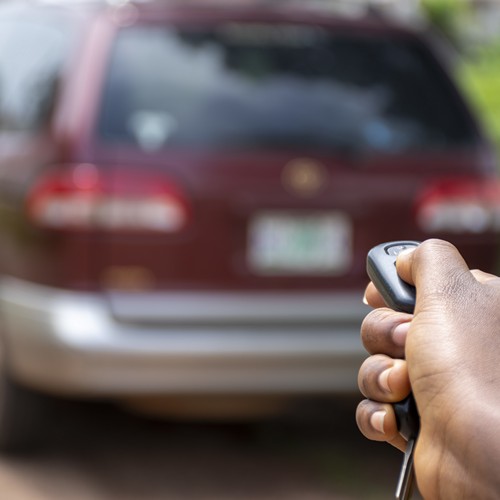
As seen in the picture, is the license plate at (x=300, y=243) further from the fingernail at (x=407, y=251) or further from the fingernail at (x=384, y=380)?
the fingernail at (x=384, y=380)

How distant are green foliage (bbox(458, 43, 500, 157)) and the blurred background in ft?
26.0

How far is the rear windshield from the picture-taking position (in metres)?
4.54

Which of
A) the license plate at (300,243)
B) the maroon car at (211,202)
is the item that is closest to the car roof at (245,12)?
the maroon car at (211,202)

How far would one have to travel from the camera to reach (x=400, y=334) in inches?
46.8

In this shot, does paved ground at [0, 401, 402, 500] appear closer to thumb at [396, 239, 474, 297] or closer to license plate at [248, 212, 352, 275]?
license plate at [248, 212, 352, 275]

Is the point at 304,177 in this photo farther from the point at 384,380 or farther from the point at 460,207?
the point at 384,380

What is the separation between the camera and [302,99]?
470 centimetres

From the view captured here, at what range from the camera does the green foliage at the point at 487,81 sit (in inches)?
633

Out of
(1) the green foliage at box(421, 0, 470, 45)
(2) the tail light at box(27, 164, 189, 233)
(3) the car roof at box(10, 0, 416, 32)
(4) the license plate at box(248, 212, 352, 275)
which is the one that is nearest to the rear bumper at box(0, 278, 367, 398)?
(4) the license plate at box(248, 212, 352, 275)

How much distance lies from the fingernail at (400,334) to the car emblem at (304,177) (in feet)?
10.9

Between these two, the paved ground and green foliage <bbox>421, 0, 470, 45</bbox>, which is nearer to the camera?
the paved ground

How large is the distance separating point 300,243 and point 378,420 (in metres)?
3.31

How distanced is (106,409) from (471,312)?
4601 millimetres

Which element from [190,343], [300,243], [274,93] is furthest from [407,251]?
[274,93]
